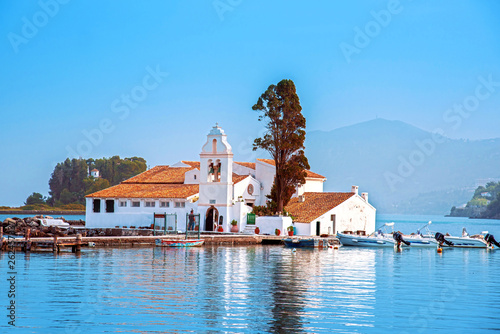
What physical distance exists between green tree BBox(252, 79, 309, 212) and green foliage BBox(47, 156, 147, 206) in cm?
9806

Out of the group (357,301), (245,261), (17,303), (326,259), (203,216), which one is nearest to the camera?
(17,303)

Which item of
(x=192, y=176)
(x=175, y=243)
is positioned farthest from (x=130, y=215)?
(x=175, y=243)

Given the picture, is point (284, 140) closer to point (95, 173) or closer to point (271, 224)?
point (271, 224)

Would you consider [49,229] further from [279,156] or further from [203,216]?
[279,156]

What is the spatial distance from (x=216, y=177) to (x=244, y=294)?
3128cm

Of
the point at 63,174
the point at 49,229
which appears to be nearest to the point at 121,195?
the point at 49,229

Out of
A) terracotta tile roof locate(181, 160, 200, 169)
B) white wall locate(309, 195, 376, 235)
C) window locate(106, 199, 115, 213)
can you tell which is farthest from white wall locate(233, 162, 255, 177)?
window locate(106, 199, 115, 213)

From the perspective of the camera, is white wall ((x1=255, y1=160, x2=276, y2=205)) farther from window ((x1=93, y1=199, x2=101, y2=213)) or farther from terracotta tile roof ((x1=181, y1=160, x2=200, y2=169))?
window ((x1=93, y1=199, x2=101, y2=213))

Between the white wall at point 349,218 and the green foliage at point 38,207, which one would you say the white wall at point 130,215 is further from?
the green foliage at point 38,207

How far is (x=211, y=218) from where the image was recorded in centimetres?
5744

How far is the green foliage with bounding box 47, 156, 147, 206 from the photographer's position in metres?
154

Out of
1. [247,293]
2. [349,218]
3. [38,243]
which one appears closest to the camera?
[247,293]

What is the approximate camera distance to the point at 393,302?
84.9ft

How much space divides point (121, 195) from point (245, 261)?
23.8 m
